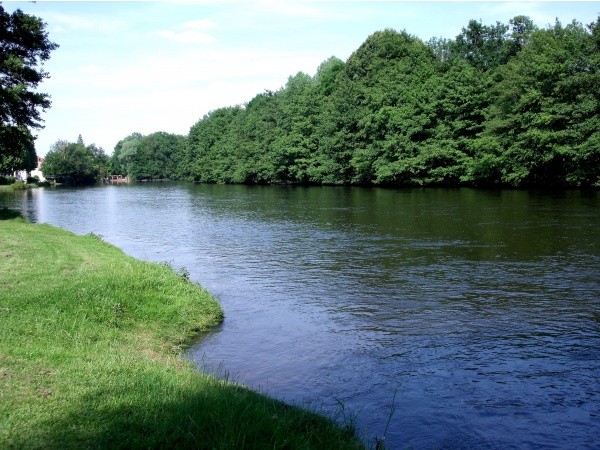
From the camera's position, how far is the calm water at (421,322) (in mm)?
9125

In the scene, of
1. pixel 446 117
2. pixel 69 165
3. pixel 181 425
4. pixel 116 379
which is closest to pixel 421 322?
pixel 116 379

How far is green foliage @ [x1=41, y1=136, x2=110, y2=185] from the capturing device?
473 feet

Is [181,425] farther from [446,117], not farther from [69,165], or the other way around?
[69,165]

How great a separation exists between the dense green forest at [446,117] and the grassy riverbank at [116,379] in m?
46.7

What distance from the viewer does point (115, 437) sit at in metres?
6.01

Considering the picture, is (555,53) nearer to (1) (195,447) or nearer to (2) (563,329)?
(2) (563,329)

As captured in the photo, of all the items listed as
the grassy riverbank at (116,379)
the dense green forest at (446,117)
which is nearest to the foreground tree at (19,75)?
the grassy riverbank at (116,379)

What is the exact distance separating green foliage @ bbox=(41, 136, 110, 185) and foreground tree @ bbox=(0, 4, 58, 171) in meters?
120

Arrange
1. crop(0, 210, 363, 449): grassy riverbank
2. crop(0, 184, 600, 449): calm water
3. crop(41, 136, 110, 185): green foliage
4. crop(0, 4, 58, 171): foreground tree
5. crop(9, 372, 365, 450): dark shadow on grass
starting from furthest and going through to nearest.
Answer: crop(41, 136, 110, 185): green foliage
crop(0, 4, 58, 171): foreground tree
crop(0, 184, 600, 449): calm water
crop(0, 210, 363, 449): grassy riverbank
crop(9, 372, 365, 450): dark shadow on grass

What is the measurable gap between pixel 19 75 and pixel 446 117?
51.0 meters

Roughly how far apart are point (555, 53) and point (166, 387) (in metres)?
55.3

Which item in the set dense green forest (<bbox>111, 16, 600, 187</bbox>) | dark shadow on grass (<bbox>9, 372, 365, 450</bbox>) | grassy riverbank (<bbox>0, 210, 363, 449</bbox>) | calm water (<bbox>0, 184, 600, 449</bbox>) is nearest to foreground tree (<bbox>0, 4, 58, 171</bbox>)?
calm water (<bbox>0, 184, 600, 449</bbox>)

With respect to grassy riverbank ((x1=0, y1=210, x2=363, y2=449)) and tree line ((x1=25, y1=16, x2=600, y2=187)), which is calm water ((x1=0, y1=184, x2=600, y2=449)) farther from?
tree line ((x1=25, y1=16, x2=600, y2=187))

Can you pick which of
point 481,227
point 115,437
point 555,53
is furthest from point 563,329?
point 555,53
